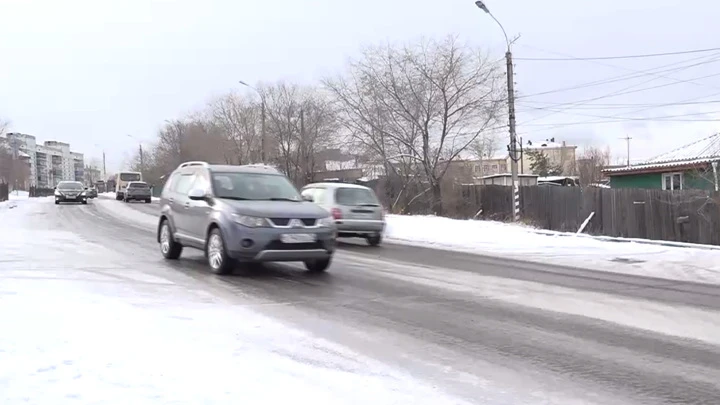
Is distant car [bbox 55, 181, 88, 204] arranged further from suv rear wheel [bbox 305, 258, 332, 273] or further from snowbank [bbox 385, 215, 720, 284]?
suv rear wheel [bbox 305, 258, 332, 273]

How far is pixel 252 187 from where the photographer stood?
34.7ft

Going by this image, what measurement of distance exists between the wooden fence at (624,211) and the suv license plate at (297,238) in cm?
1314

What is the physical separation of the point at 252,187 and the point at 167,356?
5.63 meters

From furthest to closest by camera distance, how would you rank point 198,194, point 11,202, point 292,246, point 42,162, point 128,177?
point 42,162 < point 128,177 < point 11,202 < point 198,194 < point 292,246

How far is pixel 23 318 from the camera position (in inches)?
248

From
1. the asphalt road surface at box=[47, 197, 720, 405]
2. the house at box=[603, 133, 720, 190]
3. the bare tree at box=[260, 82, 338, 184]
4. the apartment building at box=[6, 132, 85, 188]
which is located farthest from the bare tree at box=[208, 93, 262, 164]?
the apartment building at box=[6, 132, 85, 188]

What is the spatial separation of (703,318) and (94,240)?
13296 mm

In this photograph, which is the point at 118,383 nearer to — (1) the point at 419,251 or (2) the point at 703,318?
(2) the point at 703,318

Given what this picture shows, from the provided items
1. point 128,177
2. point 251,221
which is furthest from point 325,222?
point 128,177

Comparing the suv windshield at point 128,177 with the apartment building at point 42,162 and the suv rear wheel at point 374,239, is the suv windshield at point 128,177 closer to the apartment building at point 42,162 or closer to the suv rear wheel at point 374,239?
the suv rear wheel at point 374,239

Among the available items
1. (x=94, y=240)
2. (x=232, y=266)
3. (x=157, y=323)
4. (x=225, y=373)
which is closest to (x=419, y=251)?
(x=232, y=266)

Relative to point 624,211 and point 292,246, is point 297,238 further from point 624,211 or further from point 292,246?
point 624,211

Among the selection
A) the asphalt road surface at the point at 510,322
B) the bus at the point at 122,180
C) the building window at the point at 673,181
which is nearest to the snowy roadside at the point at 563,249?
the asphalt road surface at the point at 510,322

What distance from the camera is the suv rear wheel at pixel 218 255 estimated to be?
31.6 ft
